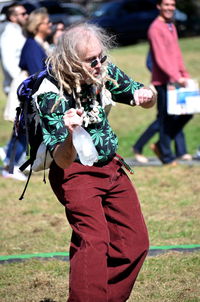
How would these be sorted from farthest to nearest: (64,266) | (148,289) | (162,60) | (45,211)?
(162,60) < (45,211) < (64,266) < (148,289)

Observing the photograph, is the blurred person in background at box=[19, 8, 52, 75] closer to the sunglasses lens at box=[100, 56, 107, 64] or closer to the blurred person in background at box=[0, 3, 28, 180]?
the blurred person in background at box=[0, 3, 28, 180]

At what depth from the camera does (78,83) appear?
11.9ft

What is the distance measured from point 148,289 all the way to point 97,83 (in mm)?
1680

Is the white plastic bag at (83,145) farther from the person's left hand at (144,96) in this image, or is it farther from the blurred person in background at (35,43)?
the blurred person in background at (35,43)

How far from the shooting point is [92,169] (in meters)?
3.80

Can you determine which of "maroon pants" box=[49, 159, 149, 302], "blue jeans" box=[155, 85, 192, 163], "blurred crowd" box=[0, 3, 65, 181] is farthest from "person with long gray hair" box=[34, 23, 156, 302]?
"blue jeans" box=[155, 85, 192, 163]

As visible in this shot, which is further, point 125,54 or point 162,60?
point 125,54

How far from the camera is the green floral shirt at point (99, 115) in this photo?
3631 millimetres

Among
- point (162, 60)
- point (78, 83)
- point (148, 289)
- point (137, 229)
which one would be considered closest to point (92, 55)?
point (78, 83)

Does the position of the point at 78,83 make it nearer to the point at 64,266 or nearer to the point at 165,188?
the point at 64,266

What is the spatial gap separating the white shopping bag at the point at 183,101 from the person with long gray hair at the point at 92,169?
14.3 feet

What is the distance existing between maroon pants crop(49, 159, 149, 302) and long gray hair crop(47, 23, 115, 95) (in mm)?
472

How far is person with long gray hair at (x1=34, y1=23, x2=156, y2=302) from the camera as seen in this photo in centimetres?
362

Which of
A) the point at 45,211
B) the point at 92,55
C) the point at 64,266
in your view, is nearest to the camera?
the point at 92,55
